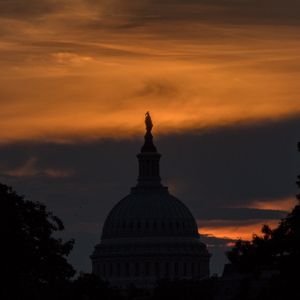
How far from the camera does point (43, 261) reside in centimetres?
7906

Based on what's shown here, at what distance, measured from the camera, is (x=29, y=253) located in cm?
7781

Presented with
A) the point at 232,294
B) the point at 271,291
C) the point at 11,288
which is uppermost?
the point at 232,294

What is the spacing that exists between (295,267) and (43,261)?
10.0m

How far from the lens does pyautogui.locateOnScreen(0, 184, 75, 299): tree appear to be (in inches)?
3034

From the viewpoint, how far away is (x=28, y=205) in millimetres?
81375

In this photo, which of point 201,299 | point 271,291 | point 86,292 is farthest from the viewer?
point 201,299

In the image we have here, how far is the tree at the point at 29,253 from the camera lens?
77.1m

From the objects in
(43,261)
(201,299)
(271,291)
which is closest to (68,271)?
(43,261)

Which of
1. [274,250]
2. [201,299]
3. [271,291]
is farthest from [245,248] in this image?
[201,299]

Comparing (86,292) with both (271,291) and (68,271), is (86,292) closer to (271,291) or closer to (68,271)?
(68,271)

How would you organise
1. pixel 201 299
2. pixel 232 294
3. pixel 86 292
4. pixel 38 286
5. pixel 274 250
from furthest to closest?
1. pixel 201 299
2. pixel 232 294
3. pixel 86 292
4. pixel 38 286
5. pixel 274 250

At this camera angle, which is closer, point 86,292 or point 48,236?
point 48,236

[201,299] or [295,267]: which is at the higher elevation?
[201,299]

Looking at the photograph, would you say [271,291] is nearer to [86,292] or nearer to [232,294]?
[86,292]
